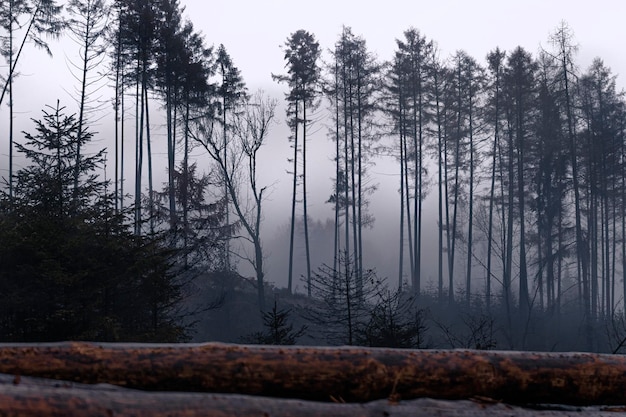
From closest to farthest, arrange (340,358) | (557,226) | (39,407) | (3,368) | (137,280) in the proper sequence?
(39,407) → (3,368) → (340,358) → (137,280) → (557,226)

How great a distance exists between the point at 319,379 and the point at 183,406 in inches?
42.8

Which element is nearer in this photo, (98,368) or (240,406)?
(240,406)

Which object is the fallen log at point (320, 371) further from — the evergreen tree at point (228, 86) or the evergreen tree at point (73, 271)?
the evergreen tree at point (228, 86)

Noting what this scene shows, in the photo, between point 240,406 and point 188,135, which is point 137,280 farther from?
point 188,135

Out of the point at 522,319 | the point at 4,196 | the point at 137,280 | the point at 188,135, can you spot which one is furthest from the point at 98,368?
the point at 522,319

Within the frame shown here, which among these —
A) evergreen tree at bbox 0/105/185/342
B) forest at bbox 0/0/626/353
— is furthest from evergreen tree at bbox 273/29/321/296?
evergreen tree at bbox 0/105/185/342

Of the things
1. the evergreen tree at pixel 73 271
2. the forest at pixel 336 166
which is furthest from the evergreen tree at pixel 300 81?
the evergreen tree at pixel 73 271

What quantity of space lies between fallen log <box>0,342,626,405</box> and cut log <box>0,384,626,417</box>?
0.85 feet

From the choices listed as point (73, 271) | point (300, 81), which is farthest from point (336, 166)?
point (73, 271)

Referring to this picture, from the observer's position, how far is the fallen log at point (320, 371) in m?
3.54

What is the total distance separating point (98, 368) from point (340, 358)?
1.60 meters

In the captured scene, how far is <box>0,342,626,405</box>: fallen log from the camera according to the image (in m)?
3.54

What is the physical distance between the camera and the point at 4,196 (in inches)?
572

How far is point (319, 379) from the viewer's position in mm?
3730
